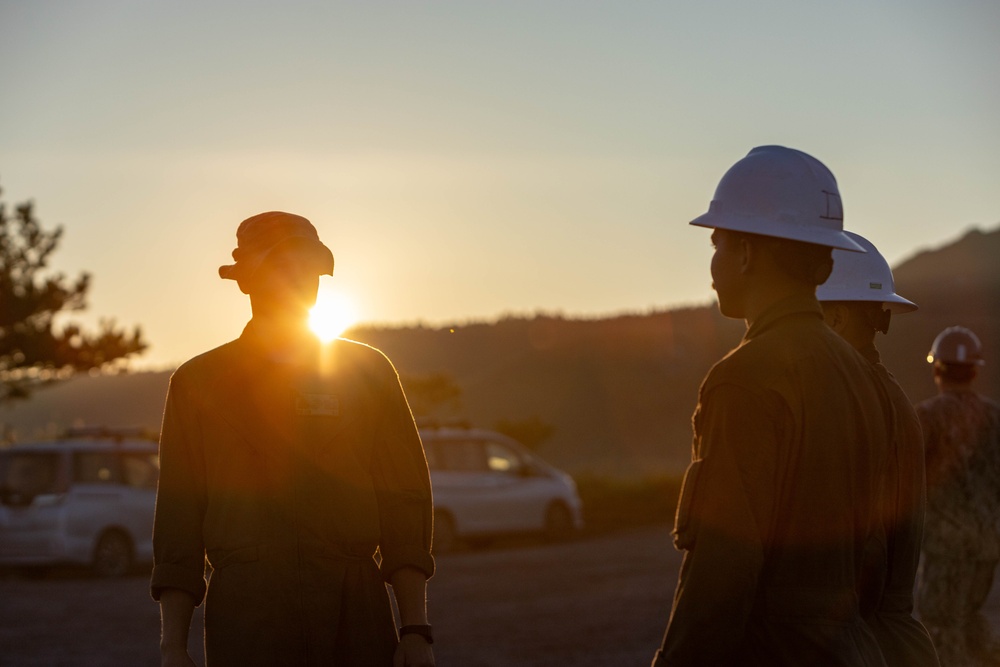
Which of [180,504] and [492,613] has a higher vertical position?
[180,504]

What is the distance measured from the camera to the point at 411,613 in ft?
13.8

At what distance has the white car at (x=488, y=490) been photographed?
24188 millimetres

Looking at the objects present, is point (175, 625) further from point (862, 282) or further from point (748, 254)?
point (862, 282)

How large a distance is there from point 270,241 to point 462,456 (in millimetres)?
20579

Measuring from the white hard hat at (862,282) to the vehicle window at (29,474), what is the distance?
17.6 metres

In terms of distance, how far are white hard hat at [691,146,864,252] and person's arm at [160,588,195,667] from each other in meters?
1.87

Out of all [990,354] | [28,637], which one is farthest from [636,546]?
[990,354]

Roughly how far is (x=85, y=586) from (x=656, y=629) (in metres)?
9.28

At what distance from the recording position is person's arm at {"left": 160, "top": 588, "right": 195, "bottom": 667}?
3973 mm

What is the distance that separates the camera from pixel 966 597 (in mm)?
8078

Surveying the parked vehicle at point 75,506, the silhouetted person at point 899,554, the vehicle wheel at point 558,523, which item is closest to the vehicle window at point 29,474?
the parked vehicle at point 75,506

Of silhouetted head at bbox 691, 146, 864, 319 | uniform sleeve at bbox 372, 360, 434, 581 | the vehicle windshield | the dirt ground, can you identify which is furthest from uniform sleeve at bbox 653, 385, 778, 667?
the vehicle windshield

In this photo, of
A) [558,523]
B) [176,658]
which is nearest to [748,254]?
[176,658]

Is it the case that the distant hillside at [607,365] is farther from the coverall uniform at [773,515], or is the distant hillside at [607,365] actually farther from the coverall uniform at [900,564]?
the coverall uniform at [773,515]
